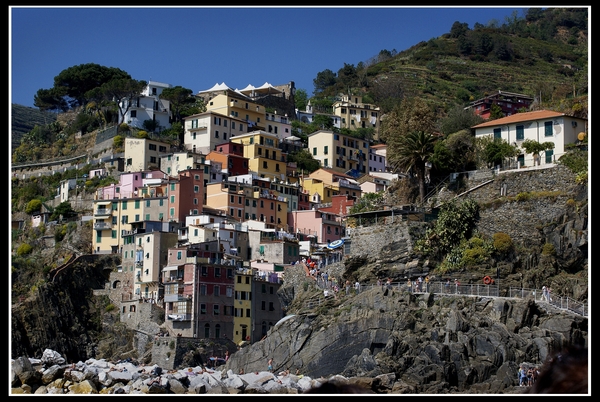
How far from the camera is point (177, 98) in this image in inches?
4478

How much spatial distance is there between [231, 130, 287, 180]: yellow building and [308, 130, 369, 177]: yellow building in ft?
25.7

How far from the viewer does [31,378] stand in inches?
2045

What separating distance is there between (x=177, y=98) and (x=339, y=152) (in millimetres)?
20085

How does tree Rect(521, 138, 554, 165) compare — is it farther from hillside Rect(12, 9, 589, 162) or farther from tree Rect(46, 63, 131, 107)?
hillside Rect(12, 9, 589, 162)

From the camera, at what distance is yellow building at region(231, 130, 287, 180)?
97000 millimetres

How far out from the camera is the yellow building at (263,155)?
97.0 metres

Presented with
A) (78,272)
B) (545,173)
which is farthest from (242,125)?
(545,173)

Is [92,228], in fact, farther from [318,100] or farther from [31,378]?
[318,100]

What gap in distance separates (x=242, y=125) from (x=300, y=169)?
7872 mm

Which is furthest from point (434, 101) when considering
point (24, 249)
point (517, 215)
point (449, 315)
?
point (449, 315)

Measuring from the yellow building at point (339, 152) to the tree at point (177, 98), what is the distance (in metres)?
14.9

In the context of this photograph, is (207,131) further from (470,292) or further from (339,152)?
(470,292)

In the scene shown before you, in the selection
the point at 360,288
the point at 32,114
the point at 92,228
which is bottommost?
the point at 360,288

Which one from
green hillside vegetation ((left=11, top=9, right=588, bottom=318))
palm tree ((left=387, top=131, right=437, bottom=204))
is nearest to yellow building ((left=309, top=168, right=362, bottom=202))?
green hillside vegetation ((left=11, top=9, right=588, bottom=318))
